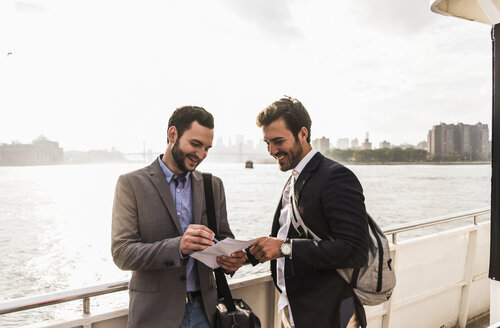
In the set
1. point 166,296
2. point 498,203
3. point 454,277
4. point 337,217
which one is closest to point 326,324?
point 337,217

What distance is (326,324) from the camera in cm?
158

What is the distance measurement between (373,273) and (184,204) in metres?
0.90

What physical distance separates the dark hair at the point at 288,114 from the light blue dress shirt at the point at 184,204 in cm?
48

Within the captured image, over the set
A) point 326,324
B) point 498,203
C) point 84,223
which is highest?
point 498,203

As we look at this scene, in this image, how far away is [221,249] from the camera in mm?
1396

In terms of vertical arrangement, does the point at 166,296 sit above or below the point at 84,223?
above

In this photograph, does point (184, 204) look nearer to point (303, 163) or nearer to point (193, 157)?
point (193, 157)

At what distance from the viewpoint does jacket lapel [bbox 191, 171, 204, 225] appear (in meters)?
1.64

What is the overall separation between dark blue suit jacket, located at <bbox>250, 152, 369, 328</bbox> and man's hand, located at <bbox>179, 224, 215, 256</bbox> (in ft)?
1.21

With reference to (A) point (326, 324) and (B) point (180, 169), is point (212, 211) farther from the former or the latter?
(A) point (326, 324)

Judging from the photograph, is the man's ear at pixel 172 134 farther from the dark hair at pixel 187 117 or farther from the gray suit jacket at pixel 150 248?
the gray suit jacket at pixel 150 248

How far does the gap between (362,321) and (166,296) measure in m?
0.90

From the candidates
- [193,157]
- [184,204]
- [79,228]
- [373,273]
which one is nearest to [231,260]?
[184,204]

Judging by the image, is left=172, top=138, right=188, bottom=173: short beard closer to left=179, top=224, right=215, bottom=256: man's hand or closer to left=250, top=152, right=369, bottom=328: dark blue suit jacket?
left=179, top=224, right=215, bottom=256: man's hand
